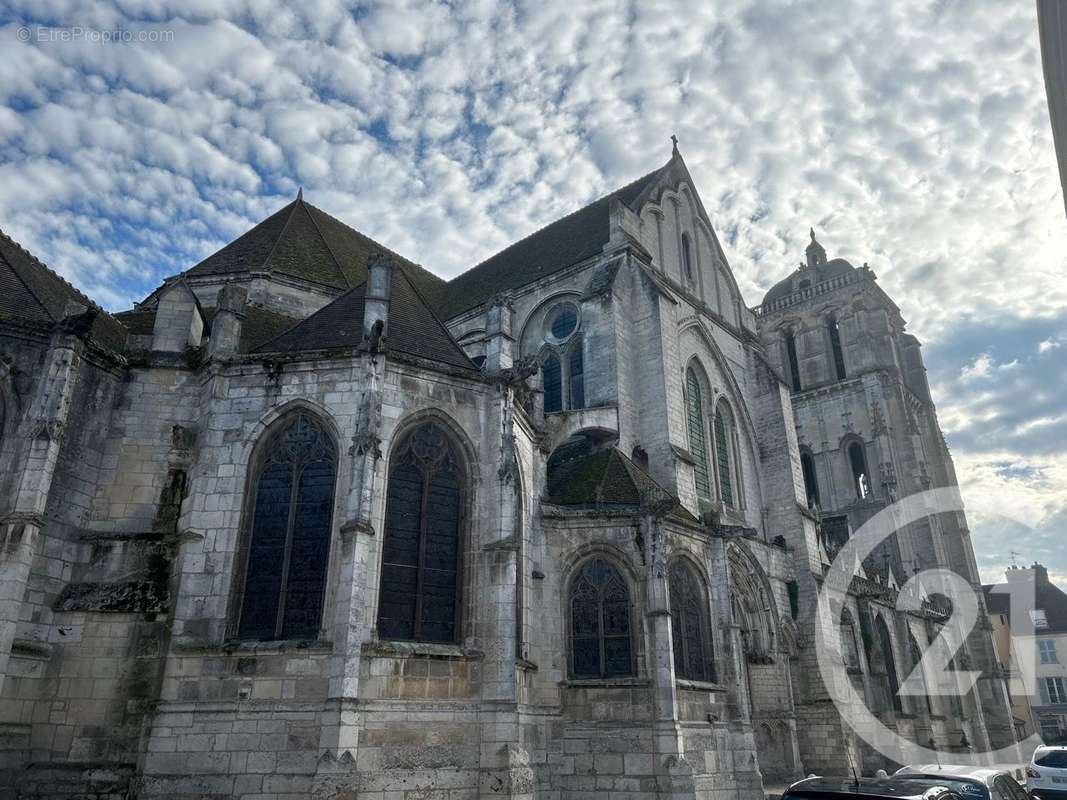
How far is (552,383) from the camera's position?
71.2ft

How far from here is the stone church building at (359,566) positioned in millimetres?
10883

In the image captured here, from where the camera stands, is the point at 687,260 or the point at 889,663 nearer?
the point at 687,260

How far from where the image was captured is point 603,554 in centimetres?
1502

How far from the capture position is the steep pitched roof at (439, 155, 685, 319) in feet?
74.9

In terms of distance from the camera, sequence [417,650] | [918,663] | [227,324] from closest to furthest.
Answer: [417,650]
[227,324]
[918,663]

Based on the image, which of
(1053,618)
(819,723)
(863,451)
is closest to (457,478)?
(819,723)

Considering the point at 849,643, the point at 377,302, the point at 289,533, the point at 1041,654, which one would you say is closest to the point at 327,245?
the point at 377,302

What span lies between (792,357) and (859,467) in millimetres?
6991

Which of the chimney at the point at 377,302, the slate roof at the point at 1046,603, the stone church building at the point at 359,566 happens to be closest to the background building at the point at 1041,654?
the slate roof at the point at 1046,603

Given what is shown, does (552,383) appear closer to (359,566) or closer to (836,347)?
(359,566)

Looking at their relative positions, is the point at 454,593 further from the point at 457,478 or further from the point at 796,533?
the point at 796,533

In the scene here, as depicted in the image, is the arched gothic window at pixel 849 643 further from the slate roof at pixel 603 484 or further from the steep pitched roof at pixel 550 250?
the steep pitched roof at pixel 550 250

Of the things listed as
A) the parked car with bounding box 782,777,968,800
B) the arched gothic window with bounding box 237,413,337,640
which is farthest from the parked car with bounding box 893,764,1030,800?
the arched gothic window with bounding box 237,413,337,640

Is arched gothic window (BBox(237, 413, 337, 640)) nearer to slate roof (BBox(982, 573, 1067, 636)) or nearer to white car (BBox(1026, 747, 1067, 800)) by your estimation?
white car (BBox(1026, 747, 1067, 800))
